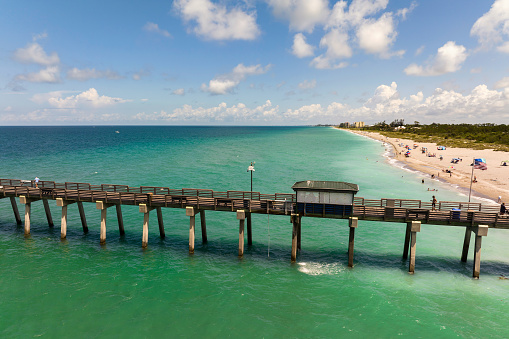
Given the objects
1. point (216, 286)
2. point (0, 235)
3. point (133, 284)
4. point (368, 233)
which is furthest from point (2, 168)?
point (368, 233)

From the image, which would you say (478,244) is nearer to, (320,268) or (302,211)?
(320,268)

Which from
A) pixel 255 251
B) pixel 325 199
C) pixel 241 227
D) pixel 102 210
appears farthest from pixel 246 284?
pixel 102 210

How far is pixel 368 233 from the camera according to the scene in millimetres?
34062

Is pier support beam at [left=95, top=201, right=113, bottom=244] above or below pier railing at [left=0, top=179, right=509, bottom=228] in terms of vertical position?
below

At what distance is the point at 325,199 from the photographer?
24.4 m

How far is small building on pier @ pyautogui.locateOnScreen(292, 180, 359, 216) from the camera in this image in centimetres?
2399

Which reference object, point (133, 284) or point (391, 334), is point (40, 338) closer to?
point (133, 284)

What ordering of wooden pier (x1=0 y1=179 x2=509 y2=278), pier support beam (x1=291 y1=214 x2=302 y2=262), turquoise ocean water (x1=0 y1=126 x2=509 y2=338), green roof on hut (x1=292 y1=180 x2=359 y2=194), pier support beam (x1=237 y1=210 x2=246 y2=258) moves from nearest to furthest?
turquoise ocean water (x1=0 y1=126 x2=509 y2=338) → wooden pier (x1=0 y1=179 x2=509 y2=278) → green roof on hut (x1=292 y1=180 x2=359 y2=194) → pier support beam (x1=291 y1=214 x2=302 y2=262) → pier support beam (x1=237 y1=210 x2=246 y2=258)

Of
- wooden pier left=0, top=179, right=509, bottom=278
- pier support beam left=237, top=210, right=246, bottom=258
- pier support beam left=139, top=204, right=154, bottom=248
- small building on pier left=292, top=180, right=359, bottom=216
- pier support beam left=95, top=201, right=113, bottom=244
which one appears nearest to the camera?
wooden pier left=0, top=179, right=509, bottom=278

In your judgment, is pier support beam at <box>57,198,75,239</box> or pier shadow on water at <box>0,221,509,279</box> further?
pier support beam at <box>57,198,75,239</box>

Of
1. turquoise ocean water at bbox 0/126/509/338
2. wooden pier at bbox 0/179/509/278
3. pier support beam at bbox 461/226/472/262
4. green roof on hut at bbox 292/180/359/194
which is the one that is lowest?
turquoise ocean water at bbox 0/126/509/338

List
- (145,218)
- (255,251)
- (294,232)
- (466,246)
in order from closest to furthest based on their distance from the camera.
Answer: (294,232) → (466,246) → (145,218) → (255,251)

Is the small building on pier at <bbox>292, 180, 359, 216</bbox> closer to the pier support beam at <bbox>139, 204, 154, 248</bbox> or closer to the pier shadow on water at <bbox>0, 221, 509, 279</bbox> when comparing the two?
the pier shadow on water at <bbox>0, 221, 509, 279</bbox>

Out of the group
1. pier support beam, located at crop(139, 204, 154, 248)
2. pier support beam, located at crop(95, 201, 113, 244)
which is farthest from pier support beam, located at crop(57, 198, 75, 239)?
pier support beam, located at crop(139, 204, 154, 248)
